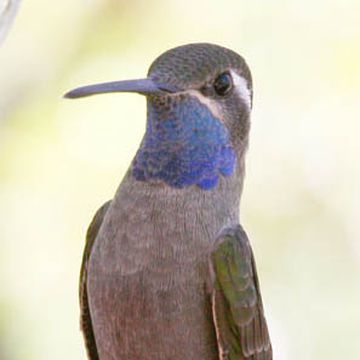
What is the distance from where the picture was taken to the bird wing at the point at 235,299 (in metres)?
Result: 2.06

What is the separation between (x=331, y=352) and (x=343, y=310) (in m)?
0.13

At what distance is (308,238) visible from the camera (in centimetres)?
355

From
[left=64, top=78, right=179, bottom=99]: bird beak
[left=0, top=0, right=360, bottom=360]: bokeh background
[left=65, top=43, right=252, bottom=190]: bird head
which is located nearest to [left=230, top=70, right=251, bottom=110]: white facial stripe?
[left=65, top=43, right=252, bottom=190]: bird head

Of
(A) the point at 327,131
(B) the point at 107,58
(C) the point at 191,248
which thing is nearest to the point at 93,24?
(B) the point at 107,58

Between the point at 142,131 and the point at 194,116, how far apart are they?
147cm

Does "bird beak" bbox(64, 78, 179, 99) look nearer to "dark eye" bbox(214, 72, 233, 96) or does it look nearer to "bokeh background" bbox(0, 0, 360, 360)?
"dark eye" bbox(214, 72, 233, 96)

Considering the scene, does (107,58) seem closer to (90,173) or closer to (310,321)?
(90,173)

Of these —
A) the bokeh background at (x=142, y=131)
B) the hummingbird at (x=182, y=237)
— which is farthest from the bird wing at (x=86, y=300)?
the bokeh background at (x=142, y=131)

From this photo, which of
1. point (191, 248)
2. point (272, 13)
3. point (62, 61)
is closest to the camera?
point (191, 248)

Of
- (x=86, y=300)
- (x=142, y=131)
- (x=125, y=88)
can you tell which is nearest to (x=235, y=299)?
(x=86, y=300)

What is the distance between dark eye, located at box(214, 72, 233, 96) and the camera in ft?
6.64

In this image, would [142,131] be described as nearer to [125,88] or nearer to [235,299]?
[235,299]

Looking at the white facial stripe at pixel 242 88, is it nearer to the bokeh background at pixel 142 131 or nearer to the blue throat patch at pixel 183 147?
the blue throat patch at pixel 183 147

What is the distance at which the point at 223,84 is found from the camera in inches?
80.1
